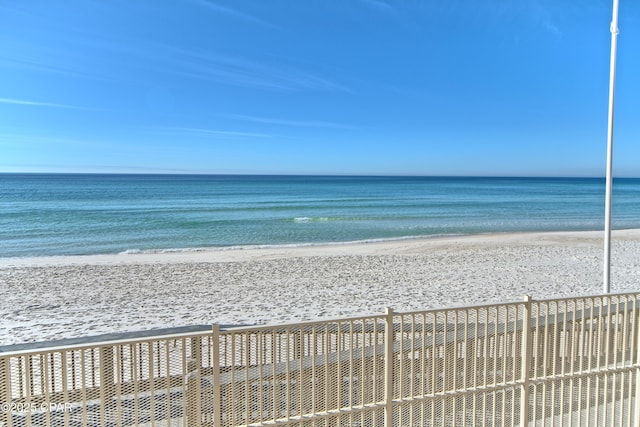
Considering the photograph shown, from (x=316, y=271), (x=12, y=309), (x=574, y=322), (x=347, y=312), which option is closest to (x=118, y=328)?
(x=12, y=309)

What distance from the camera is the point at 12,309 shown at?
10.6 m

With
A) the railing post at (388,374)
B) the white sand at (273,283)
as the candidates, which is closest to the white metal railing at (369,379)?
→ the railing post at (388,374)

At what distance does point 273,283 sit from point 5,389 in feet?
37.4

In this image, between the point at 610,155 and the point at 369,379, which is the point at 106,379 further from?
the point at 610,155

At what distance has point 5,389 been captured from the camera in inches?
83.9

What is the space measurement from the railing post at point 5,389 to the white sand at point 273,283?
7009mm

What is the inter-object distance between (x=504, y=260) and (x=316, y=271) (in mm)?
7033

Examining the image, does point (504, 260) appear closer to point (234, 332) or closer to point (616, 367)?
point (616, 367)

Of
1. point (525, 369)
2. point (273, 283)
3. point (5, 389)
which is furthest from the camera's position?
point (273, 283)

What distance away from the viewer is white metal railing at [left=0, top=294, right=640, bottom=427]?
7.55 feet

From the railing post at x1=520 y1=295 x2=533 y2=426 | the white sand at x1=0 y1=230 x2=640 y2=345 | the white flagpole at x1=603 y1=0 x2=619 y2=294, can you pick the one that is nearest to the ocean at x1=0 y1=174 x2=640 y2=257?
the white sand at x1=0 y1=230 x2=640 y2=345

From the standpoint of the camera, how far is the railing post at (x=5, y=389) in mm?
2105

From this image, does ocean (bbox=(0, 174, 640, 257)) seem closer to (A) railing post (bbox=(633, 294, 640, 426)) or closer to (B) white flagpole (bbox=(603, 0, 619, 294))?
(B) white flagpole (bbox=(603, 0, 619, 294))

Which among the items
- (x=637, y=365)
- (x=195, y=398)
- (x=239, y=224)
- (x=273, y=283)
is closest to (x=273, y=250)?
(x=273, y=283)
